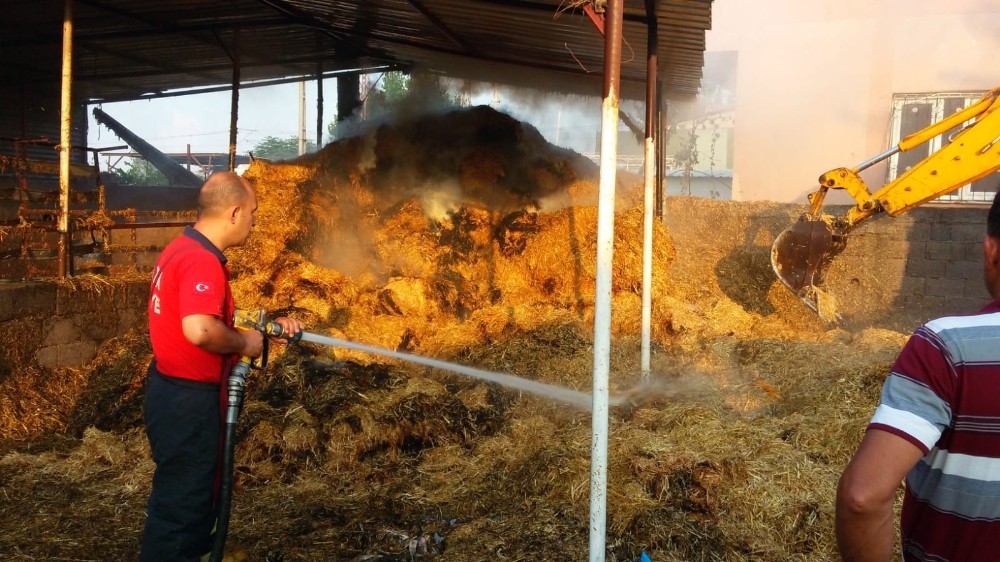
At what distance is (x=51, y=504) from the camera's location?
5008mm

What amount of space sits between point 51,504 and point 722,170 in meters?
27.8

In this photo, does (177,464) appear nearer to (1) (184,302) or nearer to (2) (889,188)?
(1) (184,302)

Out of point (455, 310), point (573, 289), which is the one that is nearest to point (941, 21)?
point (573, 289)

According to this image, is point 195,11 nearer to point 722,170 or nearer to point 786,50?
point 786,50

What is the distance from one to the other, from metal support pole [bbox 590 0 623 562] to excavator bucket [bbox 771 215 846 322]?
279 inches

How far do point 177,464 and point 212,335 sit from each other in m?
0.62

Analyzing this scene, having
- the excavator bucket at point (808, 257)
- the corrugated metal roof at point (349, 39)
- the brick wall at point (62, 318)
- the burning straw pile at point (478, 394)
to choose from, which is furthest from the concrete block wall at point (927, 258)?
the brick wall at point (62, 318)

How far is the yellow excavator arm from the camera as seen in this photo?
26.5 ft

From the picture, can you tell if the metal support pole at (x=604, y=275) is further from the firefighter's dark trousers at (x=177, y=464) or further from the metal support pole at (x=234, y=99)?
the metal support pole at (x=234, y=99)

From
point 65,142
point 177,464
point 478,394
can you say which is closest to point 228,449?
point 177,464

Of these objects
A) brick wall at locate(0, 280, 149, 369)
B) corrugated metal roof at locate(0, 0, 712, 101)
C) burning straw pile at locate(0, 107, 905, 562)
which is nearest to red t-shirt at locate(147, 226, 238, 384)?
burning straw pile at locate(0, 107, 905, 562)

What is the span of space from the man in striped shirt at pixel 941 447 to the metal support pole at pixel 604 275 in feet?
5.93

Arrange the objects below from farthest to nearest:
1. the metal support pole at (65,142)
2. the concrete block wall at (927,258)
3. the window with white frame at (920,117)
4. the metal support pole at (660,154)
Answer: the window with white frame at (920,117) < the metal support pole at (660,154) < the concrete block wall at (927,258) < the metal support pole at (65,142)

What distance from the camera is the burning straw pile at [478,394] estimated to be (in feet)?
14.9
